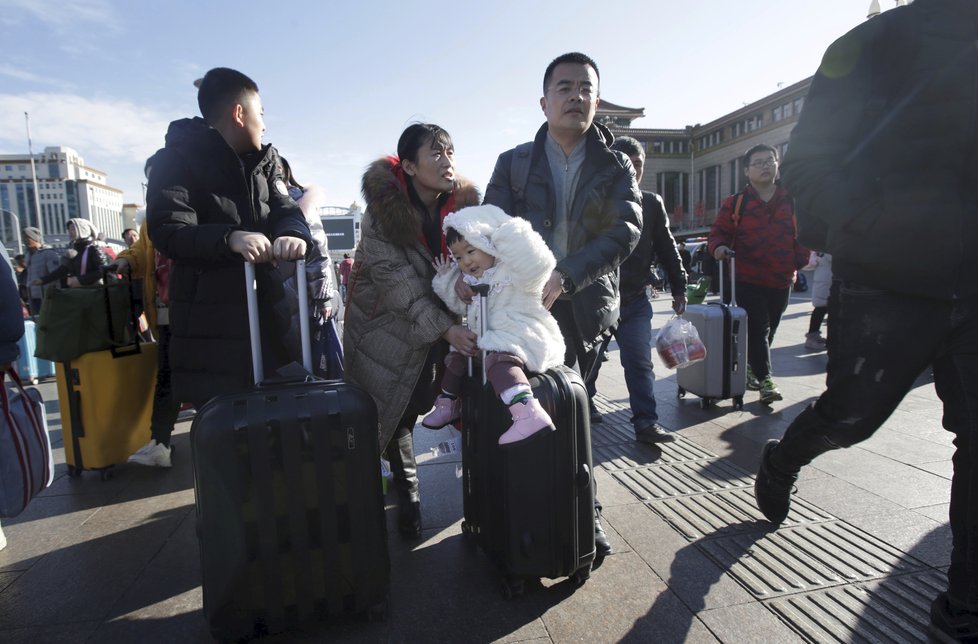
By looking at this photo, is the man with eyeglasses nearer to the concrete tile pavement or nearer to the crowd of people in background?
the concrete tile pavement

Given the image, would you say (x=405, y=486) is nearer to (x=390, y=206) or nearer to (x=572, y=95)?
(x=390, y=206)

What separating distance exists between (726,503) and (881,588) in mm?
871

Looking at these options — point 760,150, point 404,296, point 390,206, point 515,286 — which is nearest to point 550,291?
point 515,286

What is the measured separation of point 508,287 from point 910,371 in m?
1.40

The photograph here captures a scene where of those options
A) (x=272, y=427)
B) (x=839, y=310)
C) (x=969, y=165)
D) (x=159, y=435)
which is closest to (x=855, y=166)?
(x=969, y=165)

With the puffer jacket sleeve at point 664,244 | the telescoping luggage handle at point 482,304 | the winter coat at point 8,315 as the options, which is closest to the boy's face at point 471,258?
the telescoping luggage handle at point 482,304

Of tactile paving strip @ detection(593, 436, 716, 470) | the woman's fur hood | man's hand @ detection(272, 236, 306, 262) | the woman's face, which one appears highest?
the woman's face

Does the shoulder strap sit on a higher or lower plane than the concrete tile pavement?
higher

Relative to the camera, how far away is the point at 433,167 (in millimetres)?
2715

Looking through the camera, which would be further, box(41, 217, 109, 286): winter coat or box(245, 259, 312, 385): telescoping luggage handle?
box(41, 217, 109, 286): winter coat

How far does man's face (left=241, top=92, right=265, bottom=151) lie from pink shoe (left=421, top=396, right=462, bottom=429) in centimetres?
136

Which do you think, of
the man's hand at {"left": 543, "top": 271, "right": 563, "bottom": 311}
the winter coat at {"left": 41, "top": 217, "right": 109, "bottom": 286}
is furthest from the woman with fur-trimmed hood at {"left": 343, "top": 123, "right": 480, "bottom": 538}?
the winter coat at {"left": 41, "top": 217, "right": 109, "bottom": 286}

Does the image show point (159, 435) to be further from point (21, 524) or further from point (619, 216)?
point (619, 216)

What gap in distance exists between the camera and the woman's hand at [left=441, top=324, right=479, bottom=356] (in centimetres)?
235
